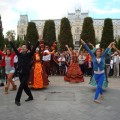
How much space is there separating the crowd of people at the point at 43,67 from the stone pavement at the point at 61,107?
39cm

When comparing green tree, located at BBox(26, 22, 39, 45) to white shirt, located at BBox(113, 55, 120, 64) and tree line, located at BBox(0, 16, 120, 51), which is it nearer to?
tree line, located at BBox(0, 16, 120, 51)

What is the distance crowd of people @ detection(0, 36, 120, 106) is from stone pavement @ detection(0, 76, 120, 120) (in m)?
0.39

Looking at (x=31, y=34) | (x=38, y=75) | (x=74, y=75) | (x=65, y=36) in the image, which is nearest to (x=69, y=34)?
(x=65, y=36)

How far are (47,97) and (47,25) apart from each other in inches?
1309

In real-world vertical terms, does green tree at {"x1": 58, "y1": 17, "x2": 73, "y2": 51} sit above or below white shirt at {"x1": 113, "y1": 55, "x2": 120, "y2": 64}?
above

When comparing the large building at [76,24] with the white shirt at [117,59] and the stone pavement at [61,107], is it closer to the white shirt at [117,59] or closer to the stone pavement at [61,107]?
the white shirt at [117,59]

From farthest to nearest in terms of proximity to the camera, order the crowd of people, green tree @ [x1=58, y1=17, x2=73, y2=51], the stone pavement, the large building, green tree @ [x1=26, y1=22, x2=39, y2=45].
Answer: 1. the large building
2. green tree @ [x1=26, y1=22, x2=39, y2=45]
3. green tree @ [x1=58, y1=17, x2=73, y2=51]
4. the crowd of people
5. the stone pavement

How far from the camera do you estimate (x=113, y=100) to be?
996 cm

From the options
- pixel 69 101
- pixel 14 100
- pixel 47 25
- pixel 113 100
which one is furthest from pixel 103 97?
pixel 47 25

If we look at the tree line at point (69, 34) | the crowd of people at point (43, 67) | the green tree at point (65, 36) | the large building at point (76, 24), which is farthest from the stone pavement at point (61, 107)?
the large building at point (76, 24)

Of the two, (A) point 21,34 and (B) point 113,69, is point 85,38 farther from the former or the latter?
(A) point 21,34

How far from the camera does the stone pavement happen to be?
7625 millimetres

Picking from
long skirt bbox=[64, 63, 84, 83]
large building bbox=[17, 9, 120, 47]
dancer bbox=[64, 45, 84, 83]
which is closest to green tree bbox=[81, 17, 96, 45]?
dancer bbox=[64, 45, 84, 83]

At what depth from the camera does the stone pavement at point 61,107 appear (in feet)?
25.0
